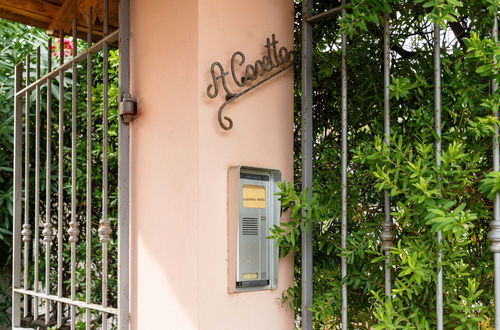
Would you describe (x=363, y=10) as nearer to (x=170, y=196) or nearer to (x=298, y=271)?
(x=170, y=196)

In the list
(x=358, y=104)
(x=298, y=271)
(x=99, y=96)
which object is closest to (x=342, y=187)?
(x=358, y=104)

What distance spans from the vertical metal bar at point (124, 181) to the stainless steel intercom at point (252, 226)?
0.50 m

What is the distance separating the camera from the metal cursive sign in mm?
2184

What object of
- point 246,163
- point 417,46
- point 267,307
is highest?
point 417,46

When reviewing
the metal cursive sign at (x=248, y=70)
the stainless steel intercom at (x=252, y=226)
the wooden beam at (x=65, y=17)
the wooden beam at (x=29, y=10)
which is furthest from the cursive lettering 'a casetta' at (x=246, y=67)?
the wooden beam at (x=29, y=10)

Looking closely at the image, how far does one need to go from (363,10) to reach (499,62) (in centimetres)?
46

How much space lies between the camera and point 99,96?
3.89 metres

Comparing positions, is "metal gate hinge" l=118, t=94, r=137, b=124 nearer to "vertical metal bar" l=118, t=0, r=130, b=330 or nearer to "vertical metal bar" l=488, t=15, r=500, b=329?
"vertical metal bar" l=118, t=0, r=130, b=330

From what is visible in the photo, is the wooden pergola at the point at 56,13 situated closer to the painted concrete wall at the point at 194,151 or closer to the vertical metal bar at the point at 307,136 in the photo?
the painted concrete wall at the point at 194,151

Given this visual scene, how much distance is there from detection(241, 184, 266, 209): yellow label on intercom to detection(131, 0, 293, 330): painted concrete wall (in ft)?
0.27

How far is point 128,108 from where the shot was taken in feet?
7.97

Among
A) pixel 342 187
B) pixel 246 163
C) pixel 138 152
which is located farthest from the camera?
pixel 138 152

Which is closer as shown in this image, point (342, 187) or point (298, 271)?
point (342, 187)

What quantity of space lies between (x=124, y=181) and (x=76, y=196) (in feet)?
3.54
